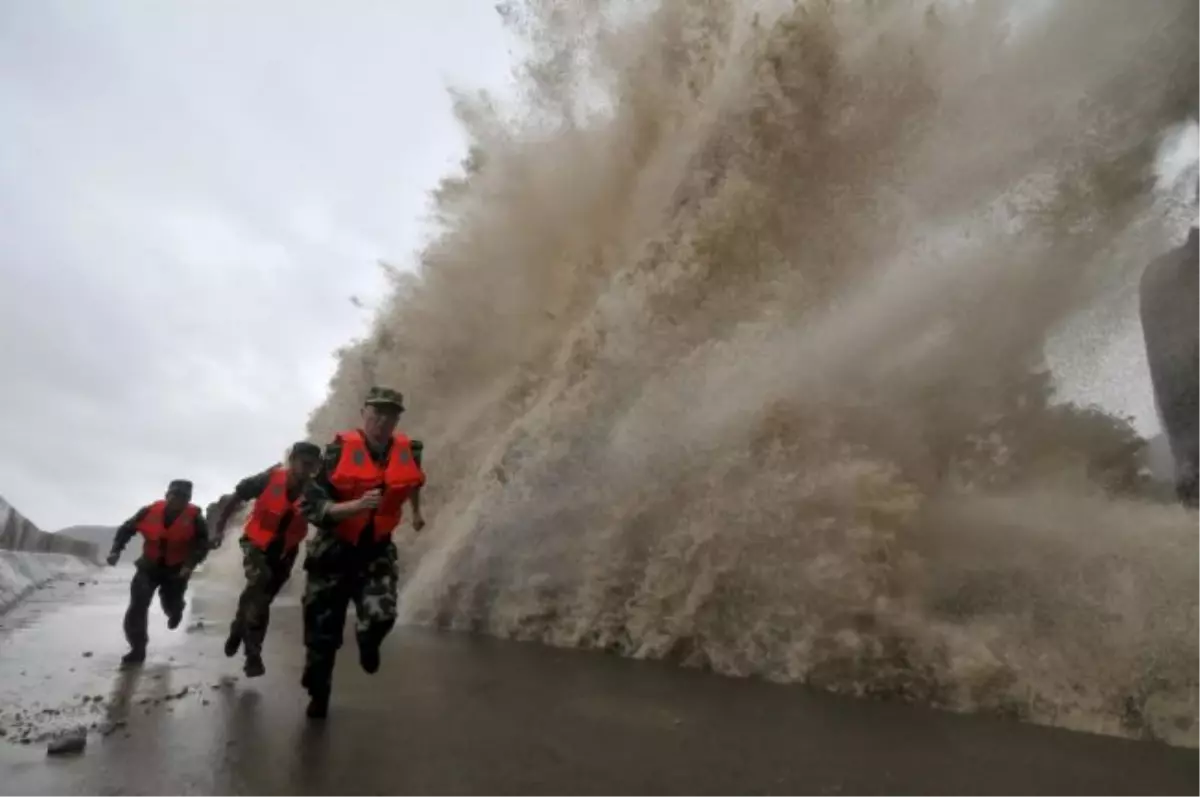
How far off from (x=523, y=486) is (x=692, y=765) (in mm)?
5643

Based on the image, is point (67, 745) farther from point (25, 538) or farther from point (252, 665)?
point (25, 538)

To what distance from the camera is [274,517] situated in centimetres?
589

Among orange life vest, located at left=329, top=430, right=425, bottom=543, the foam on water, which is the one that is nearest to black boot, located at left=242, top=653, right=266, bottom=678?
orange life vest, located at left=329, top=430, right=425, bottom=543

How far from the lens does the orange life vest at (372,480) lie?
4367 millimetres

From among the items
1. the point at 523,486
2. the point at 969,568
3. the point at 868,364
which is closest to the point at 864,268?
the point at 868,364

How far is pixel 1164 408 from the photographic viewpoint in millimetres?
12898

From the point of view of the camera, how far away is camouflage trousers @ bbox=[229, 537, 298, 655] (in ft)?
18.9

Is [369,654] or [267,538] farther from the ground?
[267,538]

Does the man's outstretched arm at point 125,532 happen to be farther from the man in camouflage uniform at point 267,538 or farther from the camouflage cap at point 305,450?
the camouflage cap at point 305,450

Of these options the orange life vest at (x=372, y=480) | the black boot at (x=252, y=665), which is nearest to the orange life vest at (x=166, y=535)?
the black boot at (x=252, y=665)

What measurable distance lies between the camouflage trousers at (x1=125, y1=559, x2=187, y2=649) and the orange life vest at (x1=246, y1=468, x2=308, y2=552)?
1248mm

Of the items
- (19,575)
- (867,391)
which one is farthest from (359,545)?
(19,575)

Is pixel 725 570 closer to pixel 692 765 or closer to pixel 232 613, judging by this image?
pixel 692 765

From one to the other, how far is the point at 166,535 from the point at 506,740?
3.84m
